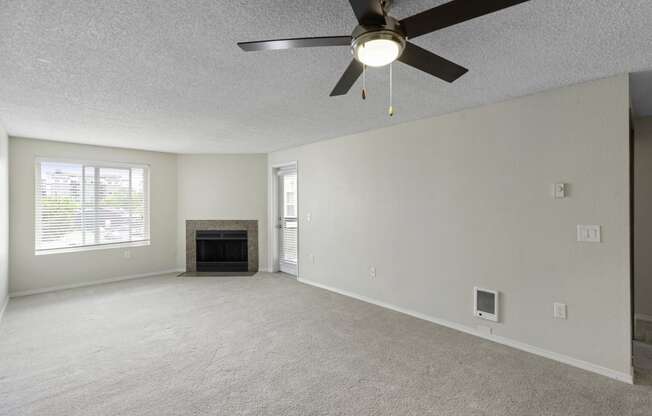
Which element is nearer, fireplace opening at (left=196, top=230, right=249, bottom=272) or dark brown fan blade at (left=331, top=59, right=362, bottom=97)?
dark brown fan blade at (left=331, top=59, right=362, bottom=97)

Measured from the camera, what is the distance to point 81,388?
2.29 m

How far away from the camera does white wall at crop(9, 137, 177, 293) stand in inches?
179

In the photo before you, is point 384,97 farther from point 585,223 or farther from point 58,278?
A: point 58,278

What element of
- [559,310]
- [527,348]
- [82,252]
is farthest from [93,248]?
[559,310]

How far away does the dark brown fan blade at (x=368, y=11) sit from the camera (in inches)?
48.2

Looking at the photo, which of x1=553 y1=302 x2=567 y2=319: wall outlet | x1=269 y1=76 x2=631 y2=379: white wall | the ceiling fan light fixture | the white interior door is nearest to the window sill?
the white interior door

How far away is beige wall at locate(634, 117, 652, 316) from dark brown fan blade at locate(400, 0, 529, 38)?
372 centimetres

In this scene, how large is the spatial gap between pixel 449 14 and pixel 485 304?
2813 millimetres

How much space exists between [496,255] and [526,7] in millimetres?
2216

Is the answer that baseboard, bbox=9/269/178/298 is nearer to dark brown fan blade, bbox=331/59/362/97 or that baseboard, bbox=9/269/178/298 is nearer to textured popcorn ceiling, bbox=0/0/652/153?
textured popcorn ceiling, bbox=0/0/652/153

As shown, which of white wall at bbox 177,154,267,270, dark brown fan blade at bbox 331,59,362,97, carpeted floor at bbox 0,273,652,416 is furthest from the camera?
white wall at bbox 177,154,267,270

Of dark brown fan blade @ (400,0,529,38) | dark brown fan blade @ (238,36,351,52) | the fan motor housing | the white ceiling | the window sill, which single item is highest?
the white ceiling

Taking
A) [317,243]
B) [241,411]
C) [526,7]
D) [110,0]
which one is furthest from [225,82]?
[317,243]

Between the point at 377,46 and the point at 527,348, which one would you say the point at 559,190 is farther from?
the point at 377,46
